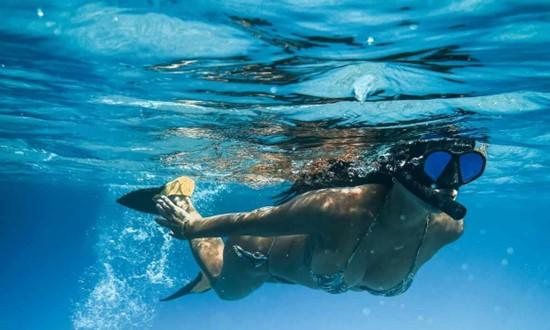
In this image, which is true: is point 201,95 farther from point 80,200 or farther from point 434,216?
point 80,200

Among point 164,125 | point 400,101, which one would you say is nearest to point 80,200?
point 164,125

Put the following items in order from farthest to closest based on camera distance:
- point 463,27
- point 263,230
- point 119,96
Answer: point 119,96
point 463,27
point 263,230

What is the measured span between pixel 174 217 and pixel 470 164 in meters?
4.68

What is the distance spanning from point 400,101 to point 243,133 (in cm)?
514

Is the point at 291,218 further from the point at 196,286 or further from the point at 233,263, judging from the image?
the point at 196,286

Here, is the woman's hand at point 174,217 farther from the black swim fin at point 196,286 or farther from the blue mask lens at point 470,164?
the blue mask lens at point 470,164

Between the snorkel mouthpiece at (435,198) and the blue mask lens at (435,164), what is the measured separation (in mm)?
206

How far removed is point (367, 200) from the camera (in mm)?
7051

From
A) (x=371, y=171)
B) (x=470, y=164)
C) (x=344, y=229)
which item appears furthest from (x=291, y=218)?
(x=470, y=164)

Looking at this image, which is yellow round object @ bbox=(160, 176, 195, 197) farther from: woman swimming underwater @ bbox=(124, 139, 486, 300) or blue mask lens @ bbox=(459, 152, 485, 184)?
blue mask lens @ bbox=(459, 152, 485, 184)

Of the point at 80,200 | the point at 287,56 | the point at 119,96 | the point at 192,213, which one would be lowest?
the point at 80,200

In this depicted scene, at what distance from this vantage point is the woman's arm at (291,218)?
21.9 ft

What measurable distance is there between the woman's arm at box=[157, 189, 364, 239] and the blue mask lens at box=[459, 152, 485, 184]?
1.60 m

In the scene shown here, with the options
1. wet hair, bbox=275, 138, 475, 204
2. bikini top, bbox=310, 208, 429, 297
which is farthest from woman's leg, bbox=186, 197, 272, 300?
bikini top, bbox=310, 208, 429, 297
